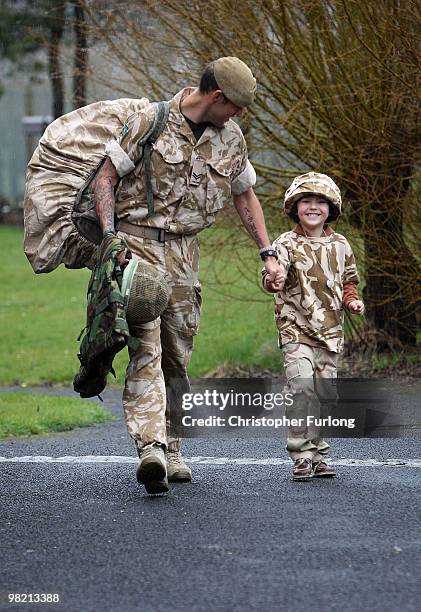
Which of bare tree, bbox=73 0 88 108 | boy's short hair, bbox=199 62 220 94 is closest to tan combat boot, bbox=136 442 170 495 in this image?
boy's short hair, bbox=199 62 220 94

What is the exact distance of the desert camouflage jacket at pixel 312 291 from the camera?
648 centimetres

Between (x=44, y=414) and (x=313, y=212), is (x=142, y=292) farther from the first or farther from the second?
(x=44, y=414)

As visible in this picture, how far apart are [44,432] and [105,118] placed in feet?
10.7

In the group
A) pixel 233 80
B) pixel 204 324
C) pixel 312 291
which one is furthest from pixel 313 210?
pixel 204 324

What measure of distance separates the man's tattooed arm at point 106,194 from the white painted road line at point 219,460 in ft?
5.73

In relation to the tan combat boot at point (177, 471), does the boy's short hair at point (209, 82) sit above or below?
above

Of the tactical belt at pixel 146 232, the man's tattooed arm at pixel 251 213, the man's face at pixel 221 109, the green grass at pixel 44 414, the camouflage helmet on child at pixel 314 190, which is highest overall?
the man's face at pixel 221 109

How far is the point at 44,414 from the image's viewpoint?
9773mm

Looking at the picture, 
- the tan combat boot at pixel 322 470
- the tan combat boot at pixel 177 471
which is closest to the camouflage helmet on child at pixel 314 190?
the tan combat boot at pixel 322 470

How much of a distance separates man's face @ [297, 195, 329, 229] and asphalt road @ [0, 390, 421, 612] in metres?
1.24

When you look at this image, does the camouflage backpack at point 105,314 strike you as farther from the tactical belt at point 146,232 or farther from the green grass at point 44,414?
the green grass at point 44,414

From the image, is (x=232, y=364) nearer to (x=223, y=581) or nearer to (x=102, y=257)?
(x=102, y=257)

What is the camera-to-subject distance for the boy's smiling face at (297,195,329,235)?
21.5 feet

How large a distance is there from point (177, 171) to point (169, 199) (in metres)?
0.13
